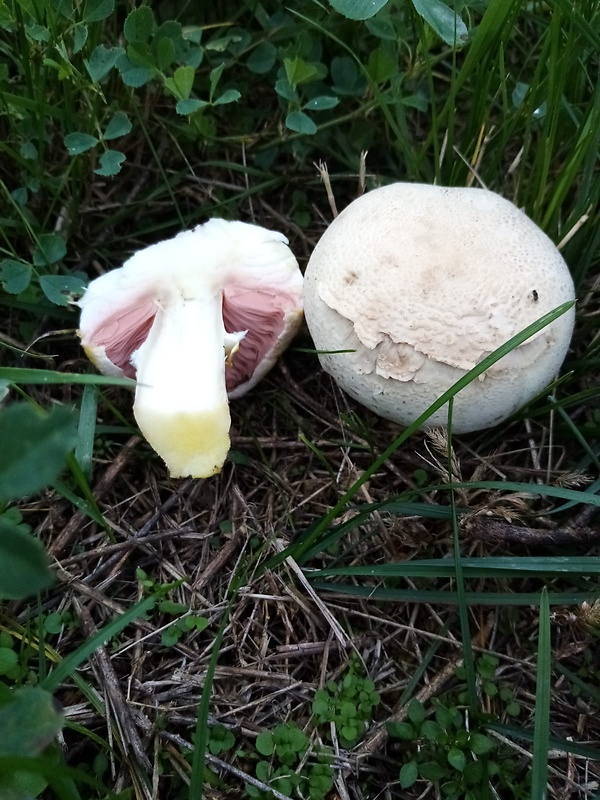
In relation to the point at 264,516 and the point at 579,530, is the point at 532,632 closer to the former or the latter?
the point at 579,530

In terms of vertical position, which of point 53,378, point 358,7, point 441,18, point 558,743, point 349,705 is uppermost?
point 358,7

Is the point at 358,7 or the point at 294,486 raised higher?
the point at 358,7

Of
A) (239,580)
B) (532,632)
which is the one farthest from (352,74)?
(532,632)

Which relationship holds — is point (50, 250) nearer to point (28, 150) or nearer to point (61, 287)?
point (61, 287)

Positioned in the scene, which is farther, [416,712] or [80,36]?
[80,36]

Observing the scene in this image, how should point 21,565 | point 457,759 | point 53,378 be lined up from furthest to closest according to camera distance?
1. point 457,759
2. point 53,378
3. point 21,565

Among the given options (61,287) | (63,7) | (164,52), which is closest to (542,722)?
(61,287)

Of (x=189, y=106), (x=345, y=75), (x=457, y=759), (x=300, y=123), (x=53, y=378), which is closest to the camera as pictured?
(x=53, y=378)
